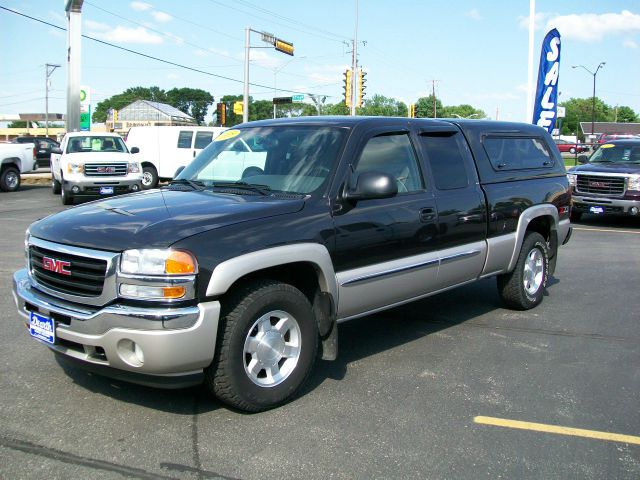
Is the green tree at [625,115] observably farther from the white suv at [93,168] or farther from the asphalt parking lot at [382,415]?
the asphalt parking lot at [382,415]

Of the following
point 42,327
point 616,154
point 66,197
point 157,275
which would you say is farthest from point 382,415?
point 66,197

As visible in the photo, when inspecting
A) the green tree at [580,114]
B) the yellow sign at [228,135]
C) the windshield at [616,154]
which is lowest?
the yellow sign at [228,135]

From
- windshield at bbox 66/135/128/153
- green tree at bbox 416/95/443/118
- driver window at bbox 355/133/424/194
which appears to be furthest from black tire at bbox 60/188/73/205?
green tree at bbox 416/95/443/118

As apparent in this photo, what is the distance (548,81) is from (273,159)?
1821 centimetres

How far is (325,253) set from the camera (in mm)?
4199

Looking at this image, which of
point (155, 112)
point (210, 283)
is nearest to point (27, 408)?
point (210, 283)

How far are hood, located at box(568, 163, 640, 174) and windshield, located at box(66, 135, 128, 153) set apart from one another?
11.7 m

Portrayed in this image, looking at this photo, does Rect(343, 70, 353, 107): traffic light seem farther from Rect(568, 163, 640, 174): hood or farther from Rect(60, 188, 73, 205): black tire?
Rect(568, 163, 640, 174): hood

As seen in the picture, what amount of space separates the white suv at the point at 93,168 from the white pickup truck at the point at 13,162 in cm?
356

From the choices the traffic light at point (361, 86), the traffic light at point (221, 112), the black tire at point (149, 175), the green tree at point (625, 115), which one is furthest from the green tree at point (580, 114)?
the black tire at point (149, 175)

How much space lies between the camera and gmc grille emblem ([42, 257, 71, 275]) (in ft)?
12.3

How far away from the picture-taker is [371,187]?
435 cm

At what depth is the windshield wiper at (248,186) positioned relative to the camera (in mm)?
4527

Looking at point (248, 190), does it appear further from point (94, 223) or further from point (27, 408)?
point (27, 408)
